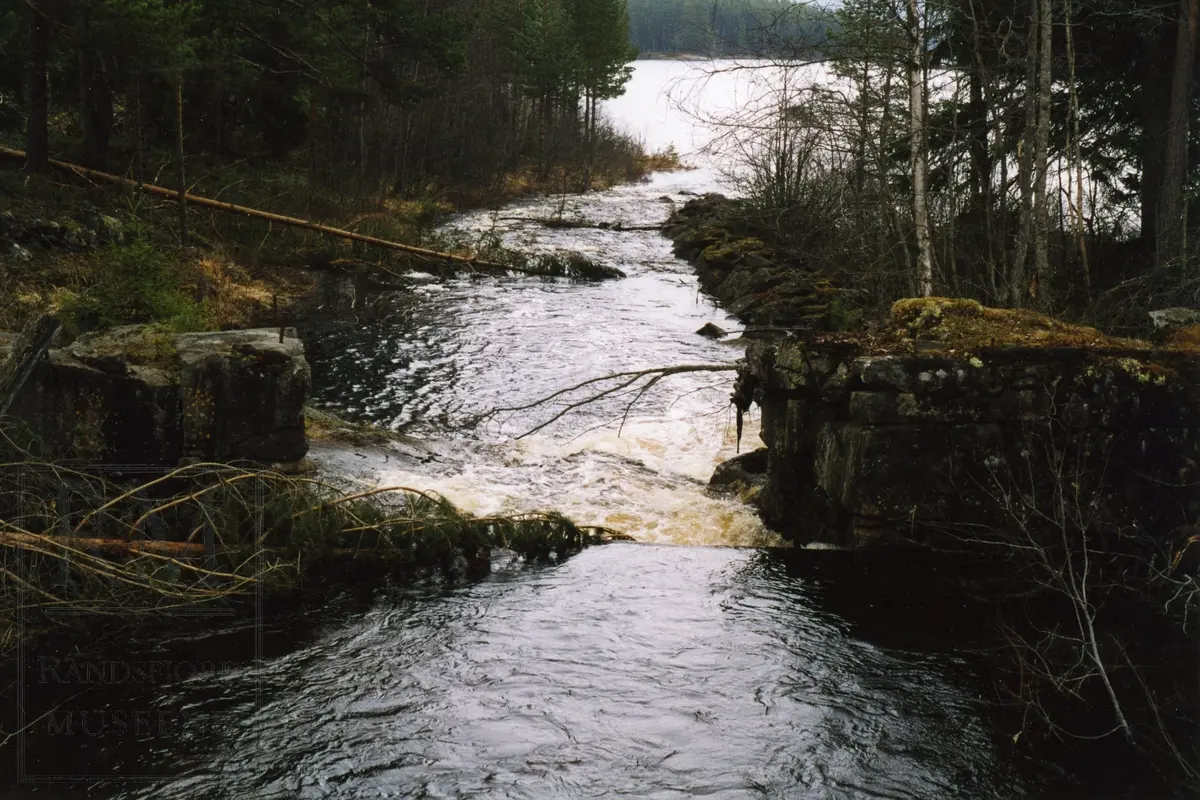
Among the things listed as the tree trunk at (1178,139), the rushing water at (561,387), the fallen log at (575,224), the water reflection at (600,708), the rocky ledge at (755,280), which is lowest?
the water reflection at (600,708)

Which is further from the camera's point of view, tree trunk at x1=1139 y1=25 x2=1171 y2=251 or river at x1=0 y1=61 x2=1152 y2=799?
tree trunk at x1=1139 y1=25 x2=1171 y2=251

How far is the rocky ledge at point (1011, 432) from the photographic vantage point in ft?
27.6

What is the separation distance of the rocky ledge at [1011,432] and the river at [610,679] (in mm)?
817

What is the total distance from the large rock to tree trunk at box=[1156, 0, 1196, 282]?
12570mm

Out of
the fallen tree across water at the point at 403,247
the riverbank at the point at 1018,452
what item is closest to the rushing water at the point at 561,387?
the fallen tree across water at the point at 403,247

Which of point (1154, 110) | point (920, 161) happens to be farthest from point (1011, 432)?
point (1154, 110)

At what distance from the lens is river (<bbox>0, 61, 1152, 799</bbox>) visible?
5523 mm

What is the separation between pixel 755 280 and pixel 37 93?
15.7m

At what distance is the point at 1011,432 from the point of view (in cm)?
863

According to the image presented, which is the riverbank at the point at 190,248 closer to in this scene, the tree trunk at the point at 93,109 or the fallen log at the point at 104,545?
the tree trunk at the point at 93,109

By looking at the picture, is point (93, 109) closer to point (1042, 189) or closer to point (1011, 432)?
point (1042, 189)

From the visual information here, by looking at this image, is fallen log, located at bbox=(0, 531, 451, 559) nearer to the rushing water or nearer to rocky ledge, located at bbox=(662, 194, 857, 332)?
the rushing water

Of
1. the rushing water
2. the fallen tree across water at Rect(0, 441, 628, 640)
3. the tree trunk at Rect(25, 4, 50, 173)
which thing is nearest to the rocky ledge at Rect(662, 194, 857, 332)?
the rushing water

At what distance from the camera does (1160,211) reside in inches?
584
